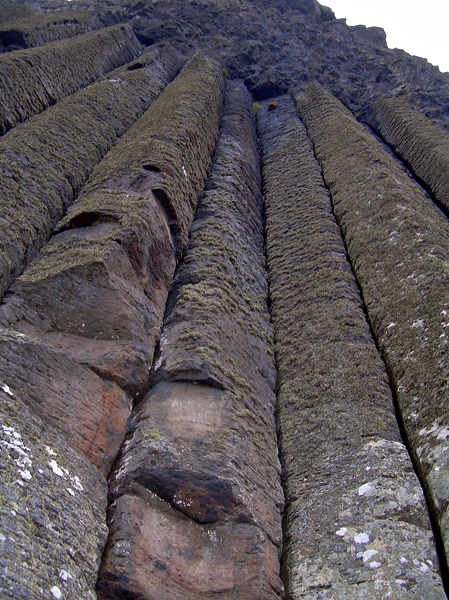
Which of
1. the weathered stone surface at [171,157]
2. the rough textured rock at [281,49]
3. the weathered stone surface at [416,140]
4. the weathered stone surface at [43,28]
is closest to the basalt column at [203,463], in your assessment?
the weathered stone surface at [171,157]

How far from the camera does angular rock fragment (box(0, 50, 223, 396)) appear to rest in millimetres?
7914

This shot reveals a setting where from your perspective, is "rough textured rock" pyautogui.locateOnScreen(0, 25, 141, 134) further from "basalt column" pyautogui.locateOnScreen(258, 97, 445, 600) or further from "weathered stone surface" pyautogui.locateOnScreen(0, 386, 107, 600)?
"weathered stone surface" pyautogui.locateOnScreen(0, 386, 107, 600)

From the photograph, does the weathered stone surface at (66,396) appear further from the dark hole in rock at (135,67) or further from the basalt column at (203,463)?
the dark hole in rock at (135,67)

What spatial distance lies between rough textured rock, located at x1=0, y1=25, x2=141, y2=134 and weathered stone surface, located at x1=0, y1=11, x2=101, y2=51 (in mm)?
1401

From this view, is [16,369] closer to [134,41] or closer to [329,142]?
[329,142]

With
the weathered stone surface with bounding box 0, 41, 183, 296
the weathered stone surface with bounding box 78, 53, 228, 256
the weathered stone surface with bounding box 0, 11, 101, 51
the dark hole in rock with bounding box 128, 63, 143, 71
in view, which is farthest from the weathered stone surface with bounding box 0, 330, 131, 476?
the weathered stone surface with bounding box 0, 11, 101, 51

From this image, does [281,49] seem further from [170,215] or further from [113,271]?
[113,271]

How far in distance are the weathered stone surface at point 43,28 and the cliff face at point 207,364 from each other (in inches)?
232

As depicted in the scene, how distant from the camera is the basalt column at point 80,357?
217 inches

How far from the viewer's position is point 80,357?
7.57 m

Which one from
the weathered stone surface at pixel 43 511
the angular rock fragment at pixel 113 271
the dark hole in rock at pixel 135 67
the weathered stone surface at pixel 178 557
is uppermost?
the dark hole in rock at pixel 135 67

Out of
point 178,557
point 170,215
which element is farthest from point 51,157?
point 178,557

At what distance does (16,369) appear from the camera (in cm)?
675

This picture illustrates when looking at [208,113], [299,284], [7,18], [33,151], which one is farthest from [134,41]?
[299,284]
